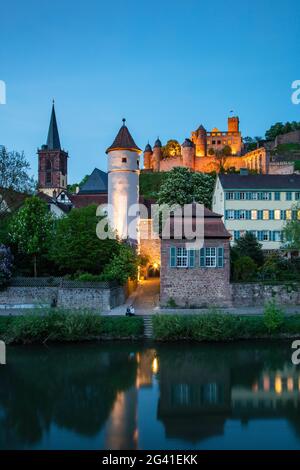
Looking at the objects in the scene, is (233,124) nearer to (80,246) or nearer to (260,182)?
(260,182)

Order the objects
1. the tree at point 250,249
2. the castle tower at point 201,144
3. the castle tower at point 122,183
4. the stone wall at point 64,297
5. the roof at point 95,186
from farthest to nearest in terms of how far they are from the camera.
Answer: the castle tower at point 201,144
the roof at point 95,186
the castle tower at point 122,183
the tree at point 250,249
the stone wall at point 64,297

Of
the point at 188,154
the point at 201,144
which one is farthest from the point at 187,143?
the point at 201,144

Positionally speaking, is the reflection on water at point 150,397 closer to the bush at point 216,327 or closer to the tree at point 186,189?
the bush at point 216,327

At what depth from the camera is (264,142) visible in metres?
99.1

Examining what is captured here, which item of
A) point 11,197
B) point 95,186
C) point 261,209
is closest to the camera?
point 11,197

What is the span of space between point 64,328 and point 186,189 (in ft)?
92.4

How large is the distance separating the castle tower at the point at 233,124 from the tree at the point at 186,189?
50552mm

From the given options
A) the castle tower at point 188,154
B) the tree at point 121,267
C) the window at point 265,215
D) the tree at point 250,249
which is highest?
the castle tower at point 188,154

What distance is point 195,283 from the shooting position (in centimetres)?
2933

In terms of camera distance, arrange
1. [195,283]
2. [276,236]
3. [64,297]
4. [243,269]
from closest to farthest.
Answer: [64,297]
[195,283]
[243,269]
[276,236]

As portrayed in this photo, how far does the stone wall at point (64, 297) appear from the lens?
28.5m

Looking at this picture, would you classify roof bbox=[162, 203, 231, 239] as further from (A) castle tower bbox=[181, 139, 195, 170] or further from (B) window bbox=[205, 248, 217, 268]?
(A) castle tower bbox=[181, 139, 195, 170]

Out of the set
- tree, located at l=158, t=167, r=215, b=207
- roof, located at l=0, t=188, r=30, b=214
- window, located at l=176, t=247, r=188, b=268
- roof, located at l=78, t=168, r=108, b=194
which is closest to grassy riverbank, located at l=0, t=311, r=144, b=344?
window, located at l=176, t=247, r=188, b=268

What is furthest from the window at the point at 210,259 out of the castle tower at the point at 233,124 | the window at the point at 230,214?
the castle tower at the point at 233,124
